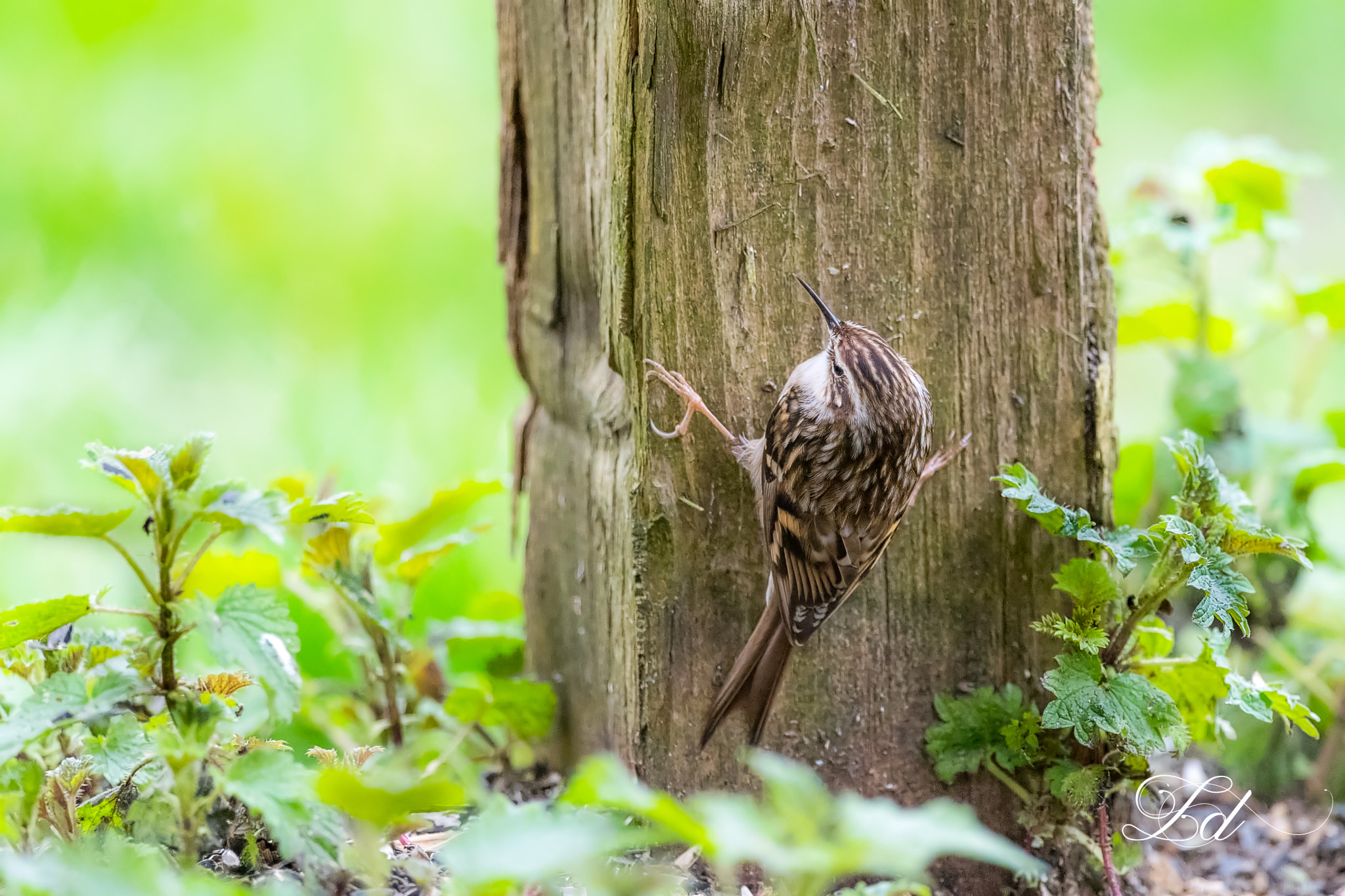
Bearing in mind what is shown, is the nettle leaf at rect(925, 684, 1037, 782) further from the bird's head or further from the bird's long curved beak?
the bird's long curved beak

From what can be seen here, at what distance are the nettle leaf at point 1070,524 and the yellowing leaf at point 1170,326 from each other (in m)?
1.25

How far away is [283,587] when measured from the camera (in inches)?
122

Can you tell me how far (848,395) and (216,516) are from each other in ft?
4.14

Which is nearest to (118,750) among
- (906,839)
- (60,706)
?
(60,706)

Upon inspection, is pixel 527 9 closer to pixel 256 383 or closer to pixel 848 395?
pixel 848 395

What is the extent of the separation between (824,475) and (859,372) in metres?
0.24

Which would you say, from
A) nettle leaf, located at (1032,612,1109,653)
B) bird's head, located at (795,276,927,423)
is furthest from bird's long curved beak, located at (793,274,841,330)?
nettle leaf, located at (1032,612,1109,653)

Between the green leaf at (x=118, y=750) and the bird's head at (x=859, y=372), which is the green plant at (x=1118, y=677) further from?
the green leaf at (x=118, y=750)

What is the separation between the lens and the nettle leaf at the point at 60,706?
154 centimetres

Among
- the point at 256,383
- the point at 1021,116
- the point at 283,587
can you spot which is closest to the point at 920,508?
the point at 1021,116

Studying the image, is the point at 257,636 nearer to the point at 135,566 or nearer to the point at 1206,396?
the point at 135,566

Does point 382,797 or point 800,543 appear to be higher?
point 800,543

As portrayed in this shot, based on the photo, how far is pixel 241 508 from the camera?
1.67 metres

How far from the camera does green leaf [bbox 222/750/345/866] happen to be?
1468 mm
